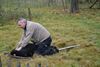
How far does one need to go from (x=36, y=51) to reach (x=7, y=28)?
5.75 m

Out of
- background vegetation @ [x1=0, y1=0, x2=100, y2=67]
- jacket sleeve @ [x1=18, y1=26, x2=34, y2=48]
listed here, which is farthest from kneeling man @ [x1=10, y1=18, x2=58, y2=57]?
background vegetation @ [x1=0, y1=0, x2=100, y2=67]

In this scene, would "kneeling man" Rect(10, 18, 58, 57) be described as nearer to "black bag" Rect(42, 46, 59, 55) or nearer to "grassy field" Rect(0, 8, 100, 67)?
"black bag" Rect(42, 46, 59, 55)

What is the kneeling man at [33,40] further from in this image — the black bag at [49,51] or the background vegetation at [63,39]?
the background vegetation at [63,39]

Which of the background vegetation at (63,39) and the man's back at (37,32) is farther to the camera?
the man's back at (37,32)

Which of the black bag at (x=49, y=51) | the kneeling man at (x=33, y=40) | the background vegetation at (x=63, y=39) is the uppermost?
the kneeling man at (x=33, y=40)

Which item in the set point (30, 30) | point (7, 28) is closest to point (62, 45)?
point (30, 30)

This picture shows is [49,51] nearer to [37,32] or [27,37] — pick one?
[37,32]

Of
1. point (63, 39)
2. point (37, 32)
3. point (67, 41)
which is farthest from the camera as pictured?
point (63, 39)

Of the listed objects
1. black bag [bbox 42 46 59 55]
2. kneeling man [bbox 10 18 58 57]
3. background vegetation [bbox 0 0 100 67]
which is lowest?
background vegetation [bbox 0 0 100 67]

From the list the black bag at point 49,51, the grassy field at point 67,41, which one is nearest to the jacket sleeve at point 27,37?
the grassy field at point 67,41

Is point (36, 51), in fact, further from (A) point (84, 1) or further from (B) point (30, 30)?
(A) point (84, 1)

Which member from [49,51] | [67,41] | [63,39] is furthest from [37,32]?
[63,39]

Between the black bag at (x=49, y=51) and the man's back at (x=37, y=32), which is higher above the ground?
the man's back at (x=37, y=32)

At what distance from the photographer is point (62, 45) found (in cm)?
1064
